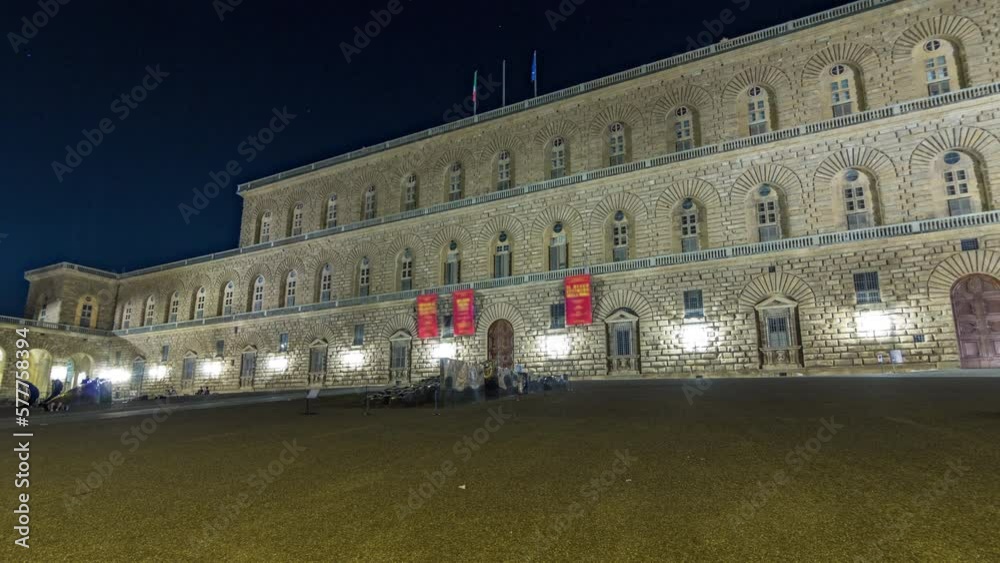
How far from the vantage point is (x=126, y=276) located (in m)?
41.5

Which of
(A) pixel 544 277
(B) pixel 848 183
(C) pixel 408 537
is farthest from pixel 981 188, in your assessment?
(C) pixel 408 537

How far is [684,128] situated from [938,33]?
9.70m

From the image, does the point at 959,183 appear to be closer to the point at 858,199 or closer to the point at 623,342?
the point at 858,199

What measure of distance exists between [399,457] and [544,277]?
18864 mm

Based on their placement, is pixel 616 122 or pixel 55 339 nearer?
pixel 616 122

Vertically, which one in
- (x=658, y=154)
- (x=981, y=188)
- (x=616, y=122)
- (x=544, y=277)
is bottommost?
(x=544, y=277)

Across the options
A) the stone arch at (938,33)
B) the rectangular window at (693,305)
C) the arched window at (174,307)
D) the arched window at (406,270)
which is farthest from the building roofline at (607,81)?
the arched window at (174,307)

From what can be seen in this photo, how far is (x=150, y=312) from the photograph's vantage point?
39.9 meters

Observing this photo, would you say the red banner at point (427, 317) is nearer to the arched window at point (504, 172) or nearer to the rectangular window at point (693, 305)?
the arched window at point (504, 172)

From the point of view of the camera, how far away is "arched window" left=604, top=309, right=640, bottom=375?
21.8 meters

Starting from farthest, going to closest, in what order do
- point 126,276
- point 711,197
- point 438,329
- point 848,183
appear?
point 126,276 < point 438,329 < point 711,197 < point 848,183

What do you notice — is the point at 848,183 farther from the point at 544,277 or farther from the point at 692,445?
the point at 692,445

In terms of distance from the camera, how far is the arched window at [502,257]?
1043 inches

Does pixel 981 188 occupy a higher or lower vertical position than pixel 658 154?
lower
